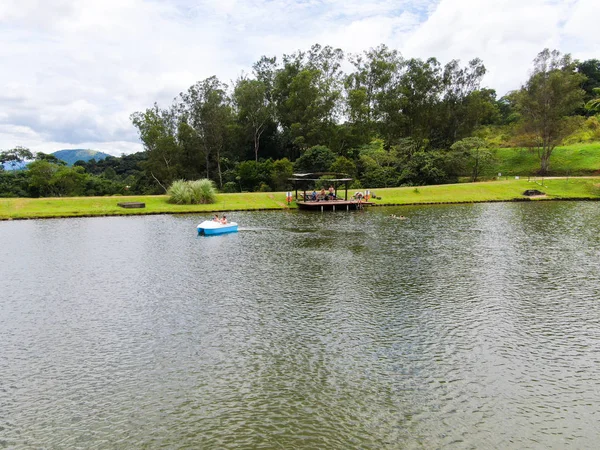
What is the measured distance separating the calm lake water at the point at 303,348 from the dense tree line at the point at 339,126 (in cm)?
5176

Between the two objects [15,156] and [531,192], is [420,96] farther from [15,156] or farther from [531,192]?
[15,156]

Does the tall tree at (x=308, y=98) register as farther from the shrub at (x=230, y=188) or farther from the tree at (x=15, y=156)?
the tree at (x=15, y=156)

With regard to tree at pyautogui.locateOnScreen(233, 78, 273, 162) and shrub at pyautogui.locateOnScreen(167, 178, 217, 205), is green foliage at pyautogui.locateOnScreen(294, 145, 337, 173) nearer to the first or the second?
tree at pyautogui.locateOnScreen(233, 78, 273, 162)

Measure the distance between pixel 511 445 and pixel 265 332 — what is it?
33.0ft

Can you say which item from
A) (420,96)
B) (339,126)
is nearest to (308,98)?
(339,126)

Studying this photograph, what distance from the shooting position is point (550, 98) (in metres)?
83.6

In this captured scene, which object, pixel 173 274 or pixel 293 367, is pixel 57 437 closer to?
pixel 293 367

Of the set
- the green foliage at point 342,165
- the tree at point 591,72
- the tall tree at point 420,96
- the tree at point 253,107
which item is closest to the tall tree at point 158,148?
the tree at point 253,107

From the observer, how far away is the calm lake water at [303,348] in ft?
37.2

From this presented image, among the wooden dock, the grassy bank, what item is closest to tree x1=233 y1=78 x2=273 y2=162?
the grassy bank

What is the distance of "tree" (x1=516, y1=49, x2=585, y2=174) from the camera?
8156 centimetres

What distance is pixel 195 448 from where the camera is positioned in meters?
10.6

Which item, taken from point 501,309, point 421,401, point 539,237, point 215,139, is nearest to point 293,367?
point 421,401

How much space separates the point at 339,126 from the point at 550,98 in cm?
4275
